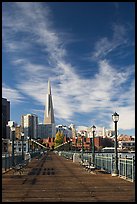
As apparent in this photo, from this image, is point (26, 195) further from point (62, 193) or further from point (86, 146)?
point (86, 146)

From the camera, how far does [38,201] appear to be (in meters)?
10.3

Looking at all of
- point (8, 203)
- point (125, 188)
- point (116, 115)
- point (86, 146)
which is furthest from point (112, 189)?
point (86, 146)

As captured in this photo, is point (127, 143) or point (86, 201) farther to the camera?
point (127, 143)

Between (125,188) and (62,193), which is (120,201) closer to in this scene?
(62,193)

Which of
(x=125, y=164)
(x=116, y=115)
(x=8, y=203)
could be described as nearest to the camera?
(x=8, y=203)

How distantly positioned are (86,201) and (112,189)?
3.14 meters

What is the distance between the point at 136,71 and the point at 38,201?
5.86m

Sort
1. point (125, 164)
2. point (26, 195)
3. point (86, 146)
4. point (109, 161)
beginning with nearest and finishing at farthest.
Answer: point (26, 195), point (125, 164), point (109, 161), point (86, 146)

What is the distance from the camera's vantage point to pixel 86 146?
157 meters

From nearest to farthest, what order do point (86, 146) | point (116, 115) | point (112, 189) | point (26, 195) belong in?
point (26, 195) → point (112, 189) → point (116, 115) → point (86, 146)

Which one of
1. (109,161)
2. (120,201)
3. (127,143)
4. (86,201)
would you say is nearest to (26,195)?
(86,201)

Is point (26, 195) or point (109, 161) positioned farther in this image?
point (109, 161)

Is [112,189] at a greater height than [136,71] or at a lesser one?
lesser

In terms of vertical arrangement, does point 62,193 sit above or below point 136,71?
below
